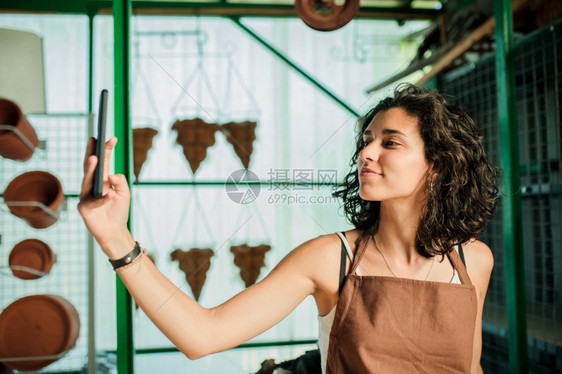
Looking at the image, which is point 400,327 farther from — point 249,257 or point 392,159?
point 249,257

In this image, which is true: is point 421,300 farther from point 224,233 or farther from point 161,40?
point 161,40

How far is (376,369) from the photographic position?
3.46ft

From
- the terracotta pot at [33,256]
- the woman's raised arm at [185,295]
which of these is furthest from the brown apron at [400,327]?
the terracotta pot at [33,256]

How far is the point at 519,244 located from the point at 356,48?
3.26ft

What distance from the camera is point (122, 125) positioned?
129 centimetres

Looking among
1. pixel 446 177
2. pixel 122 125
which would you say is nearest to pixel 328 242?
pixel 446 177

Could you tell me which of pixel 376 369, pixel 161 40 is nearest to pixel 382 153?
pixel 376 369

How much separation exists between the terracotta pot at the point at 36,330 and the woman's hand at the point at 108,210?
492 millimetres

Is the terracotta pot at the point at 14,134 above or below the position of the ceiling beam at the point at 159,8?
below

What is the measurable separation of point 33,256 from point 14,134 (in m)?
0.36

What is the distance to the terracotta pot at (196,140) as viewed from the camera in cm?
175

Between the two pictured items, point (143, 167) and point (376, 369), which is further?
point (143, 167)

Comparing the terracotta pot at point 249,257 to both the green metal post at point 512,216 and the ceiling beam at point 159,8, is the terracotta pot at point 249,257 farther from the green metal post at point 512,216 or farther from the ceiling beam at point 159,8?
the ceiling beam at point 159,8

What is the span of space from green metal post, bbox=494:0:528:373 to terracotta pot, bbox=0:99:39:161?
151 cm
